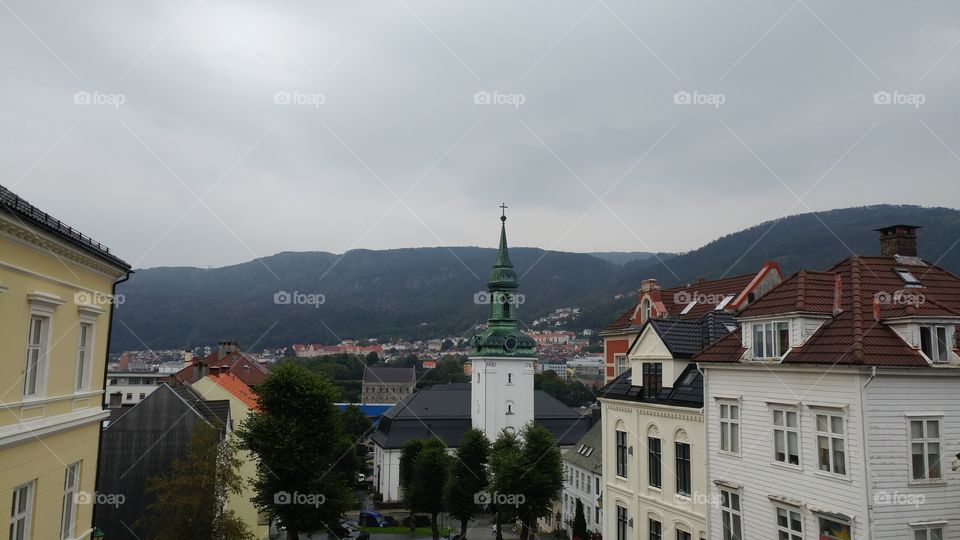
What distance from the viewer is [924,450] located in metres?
14.9

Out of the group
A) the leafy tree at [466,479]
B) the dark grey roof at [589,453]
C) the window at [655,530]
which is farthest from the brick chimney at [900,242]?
the leafy tree at [466,479]

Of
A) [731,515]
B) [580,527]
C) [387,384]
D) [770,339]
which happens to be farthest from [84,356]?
[387,384]

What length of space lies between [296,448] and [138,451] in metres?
8.28

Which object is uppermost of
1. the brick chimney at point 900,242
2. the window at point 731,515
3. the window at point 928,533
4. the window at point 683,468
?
the brick chimney at point 900,242

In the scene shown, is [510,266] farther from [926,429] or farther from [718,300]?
[926,429]

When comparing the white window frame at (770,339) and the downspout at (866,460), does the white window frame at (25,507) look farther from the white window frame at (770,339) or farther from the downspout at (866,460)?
the white window frame at (770,339)

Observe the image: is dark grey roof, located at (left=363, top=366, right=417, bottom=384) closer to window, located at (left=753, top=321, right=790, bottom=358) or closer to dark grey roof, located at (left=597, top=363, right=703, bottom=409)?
dark grey roof, located at (left=597, top=363, right=703, bottom=409)

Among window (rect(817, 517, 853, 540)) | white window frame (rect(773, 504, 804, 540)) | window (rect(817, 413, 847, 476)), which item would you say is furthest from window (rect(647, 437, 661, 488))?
window (rect(817, 413, 847, 476))

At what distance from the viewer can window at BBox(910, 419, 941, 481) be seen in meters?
14.8

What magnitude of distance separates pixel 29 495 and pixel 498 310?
60035 millimetres

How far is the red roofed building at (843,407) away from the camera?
1458 centimetres

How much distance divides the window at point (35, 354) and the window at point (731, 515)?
1790 centimetres

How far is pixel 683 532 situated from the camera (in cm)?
2158

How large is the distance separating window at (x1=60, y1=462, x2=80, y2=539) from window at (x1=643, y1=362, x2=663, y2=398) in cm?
1794
